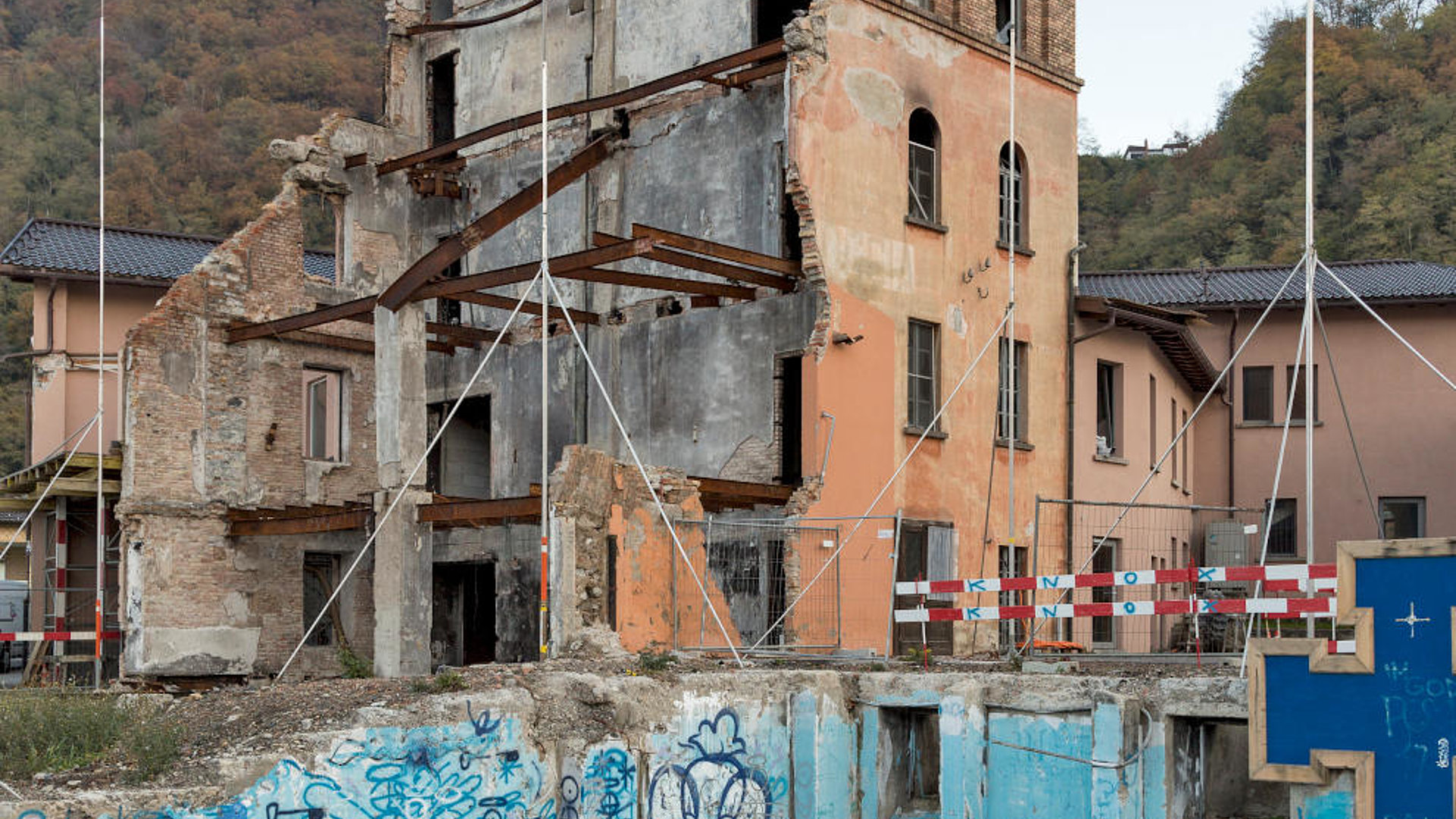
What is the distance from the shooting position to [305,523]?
25.7 meters

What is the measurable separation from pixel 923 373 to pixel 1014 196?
4.05m

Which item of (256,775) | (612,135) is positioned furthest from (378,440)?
(256,775)

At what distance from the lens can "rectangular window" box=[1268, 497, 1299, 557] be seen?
113 ft

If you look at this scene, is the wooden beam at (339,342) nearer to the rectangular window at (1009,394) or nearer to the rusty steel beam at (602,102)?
the rusty steel beam at (602,102)

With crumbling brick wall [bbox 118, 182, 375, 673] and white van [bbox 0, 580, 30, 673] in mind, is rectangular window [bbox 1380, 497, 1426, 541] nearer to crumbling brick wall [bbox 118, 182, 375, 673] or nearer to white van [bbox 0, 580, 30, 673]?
crumbling brick wall [bbox 118, 182, 375, 673]

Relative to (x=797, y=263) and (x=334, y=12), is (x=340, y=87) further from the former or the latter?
(x=797, y=263)

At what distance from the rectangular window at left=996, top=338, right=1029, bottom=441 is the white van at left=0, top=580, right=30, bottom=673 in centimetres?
2018

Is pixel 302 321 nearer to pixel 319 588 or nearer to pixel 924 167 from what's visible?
pixel 319 588

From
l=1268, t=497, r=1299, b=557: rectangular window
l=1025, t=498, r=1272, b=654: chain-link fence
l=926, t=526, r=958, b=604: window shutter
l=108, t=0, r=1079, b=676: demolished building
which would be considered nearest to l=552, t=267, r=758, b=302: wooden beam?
l=108, t=0, r=1079, b=676: demolished building

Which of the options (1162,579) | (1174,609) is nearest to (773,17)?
(1162,579)

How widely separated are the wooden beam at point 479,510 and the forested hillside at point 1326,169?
3352 centimetres

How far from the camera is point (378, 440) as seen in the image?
24.0 meters

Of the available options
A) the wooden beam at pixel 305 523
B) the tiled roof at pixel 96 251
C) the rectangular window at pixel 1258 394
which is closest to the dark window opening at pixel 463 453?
the wooden beam at pixel 305 523

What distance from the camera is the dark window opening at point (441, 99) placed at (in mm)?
31344
